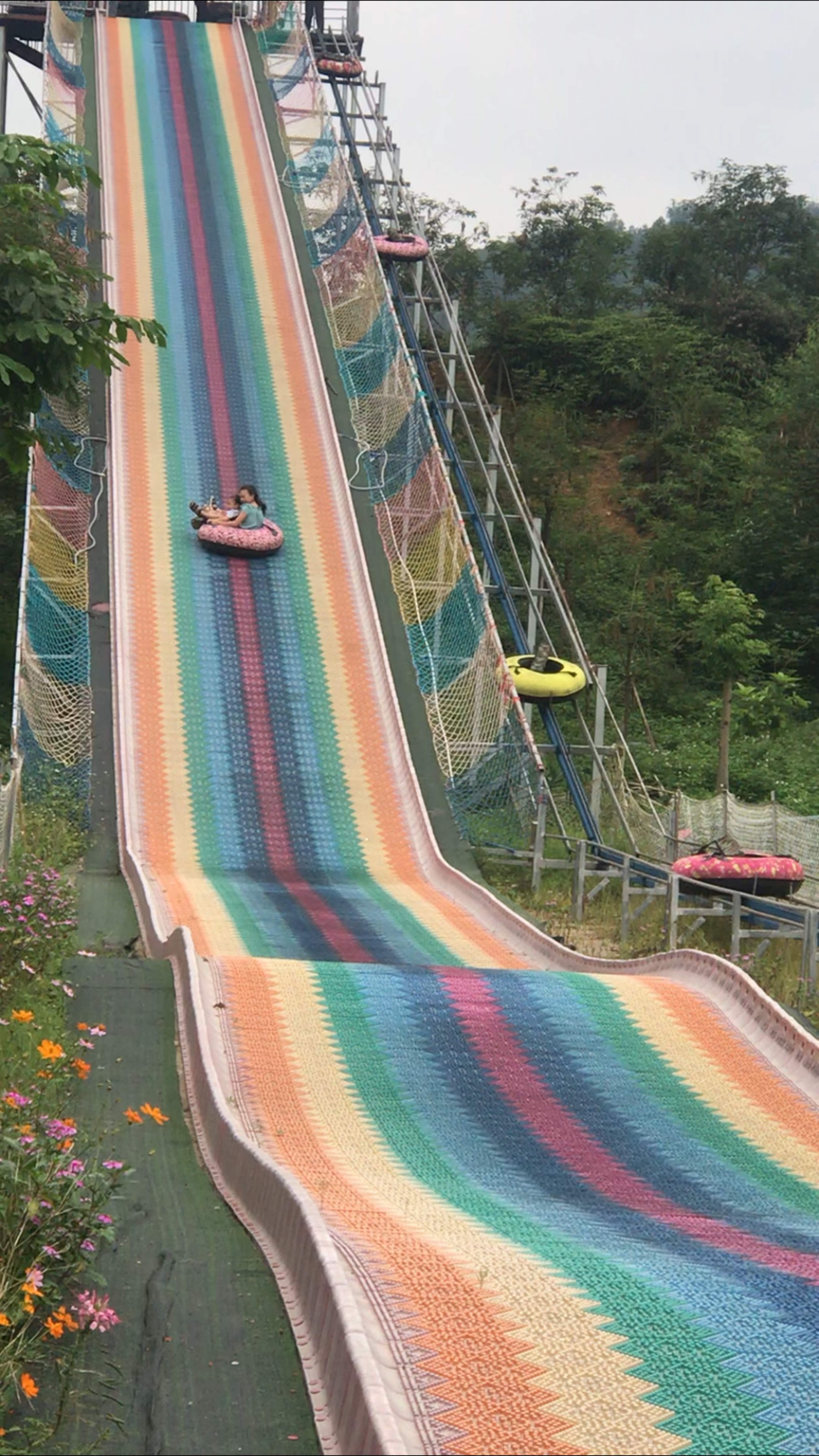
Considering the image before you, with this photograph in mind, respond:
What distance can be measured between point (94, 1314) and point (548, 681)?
10267 millimetres

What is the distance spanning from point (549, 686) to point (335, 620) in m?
2.32

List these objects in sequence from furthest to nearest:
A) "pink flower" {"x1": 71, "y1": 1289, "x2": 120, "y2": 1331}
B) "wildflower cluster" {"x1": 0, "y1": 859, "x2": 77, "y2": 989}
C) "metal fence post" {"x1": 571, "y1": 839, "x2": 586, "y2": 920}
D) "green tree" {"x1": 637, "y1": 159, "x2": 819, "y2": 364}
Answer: "green tree" {"x1": 637, "y1": 159, "x2": 819, "y2": 364} → "metal fence post" {"x1": 571, "y1": 839, "x2": 586, "y2": 920} → "wildflower cluster" {"x1": 0, "y1": 859, "x2": 77, "y2": 989} → "pink flower" {"x1": 71, "y1": 1289, "x2": 120, "y2": 1331}

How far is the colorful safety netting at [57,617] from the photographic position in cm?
1299

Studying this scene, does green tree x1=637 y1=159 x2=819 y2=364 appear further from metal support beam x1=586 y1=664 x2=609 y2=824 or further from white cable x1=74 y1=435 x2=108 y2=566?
metal support beam x1=586 y1=664 x2=609 y2=824

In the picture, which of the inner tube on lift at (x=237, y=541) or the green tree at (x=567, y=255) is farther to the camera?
the green tree at (x=567, y=255)

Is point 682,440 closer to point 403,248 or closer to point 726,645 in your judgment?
point 403,248

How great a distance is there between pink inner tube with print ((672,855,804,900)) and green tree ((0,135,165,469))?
15.9 feet

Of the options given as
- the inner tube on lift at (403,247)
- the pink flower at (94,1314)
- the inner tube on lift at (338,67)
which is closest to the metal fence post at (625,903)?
the pink flower at (94,1314)

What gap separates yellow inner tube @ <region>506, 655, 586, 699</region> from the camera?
14.0 metres

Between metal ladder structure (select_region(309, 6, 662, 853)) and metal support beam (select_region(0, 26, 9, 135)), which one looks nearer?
metal ladder structure (select_region(309, 6, 662, 853))

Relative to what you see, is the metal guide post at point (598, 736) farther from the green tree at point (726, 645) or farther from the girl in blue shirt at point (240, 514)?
the girl in blue shirt at point (240, 514)

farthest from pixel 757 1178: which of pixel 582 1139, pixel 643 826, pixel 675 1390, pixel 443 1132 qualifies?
pixel 643 826

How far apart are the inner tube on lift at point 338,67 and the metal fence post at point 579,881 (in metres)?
19.9

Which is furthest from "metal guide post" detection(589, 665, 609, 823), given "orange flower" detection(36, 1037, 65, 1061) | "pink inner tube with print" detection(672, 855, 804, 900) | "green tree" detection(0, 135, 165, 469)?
"orange flower" detection(36, 1037, 65, 1061)
